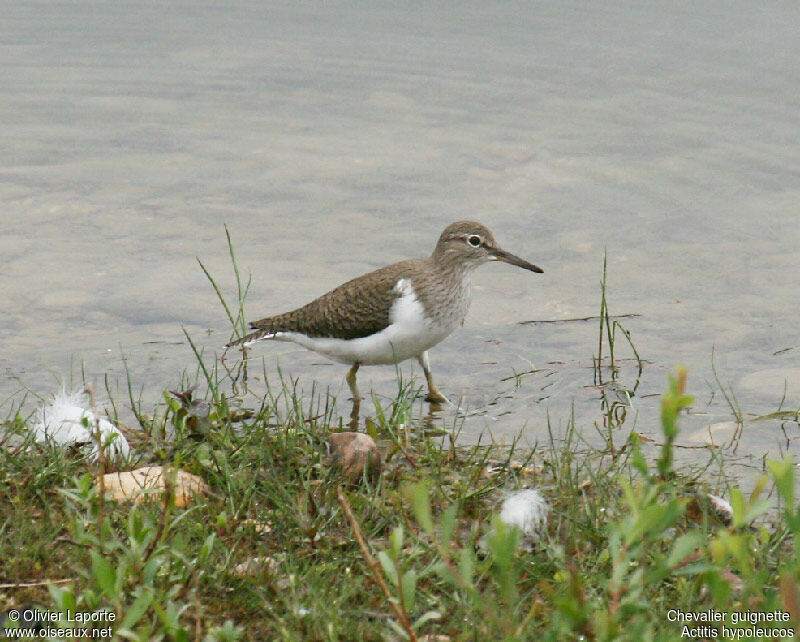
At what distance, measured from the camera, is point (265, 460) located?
456 cm

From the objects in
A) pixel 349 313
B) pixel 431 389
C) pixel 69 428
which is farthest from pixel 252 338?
pixel 69 428

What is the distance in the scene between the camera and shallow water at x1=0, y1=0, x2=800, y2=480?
7090 millimetres

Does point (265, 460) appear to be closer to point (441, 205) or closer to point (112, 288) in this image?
point (112, 288)

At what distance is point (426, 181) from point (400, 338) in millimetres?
3564

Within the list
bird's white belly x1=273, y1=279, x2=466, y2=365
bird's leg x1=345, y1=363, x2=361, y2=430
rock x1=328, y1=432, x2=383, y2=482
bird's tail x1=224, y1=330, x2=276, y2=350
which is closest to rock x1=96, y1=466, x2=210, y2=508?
rock x1=328, y1=432, x2=383, y2=482

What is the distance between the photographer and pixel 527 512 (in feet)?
13.4

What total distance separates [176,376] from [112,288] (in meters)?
1.59

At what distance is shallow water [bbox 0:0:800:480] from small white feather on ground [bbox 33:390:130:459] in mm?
1428

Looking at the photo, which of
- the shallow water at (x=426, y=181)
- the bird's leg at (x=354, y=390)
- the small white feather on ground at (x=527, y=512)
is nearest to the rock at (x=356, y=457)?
the small white feather on ground at (x=527, y=512)

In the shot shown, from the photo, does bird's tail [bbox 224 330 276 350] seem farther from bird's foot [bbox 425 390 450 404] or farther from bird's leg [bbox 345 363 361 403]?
bird's foot [bbox 425 390 450 404]

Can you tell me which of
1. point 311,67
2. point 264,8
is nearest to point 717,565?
point 311,67

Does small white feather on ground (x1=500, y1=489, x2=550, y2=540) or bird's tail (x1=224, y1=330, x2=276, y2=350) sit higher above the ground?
small white feather on ground (x1=500, y1=489, x2=550, y2=540)

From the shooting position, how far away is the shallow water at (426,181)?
7090mm

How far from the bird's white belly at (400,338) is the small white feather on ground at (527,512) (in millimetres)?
2165
